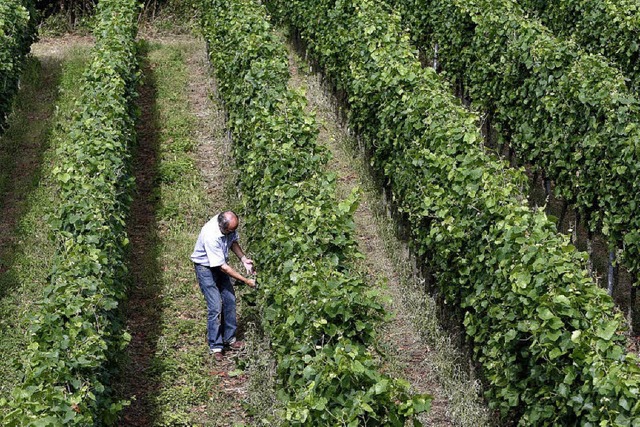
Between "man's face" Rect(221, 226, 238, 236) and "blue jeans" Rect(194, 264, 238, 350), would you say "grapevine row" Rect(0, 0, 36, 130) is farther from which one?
"man's face" Rect(221, 226, 238, 236)

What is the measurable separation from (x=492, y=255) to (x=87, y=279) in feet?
12.6

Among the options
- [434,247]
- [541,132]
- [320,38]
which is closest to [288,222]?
[434,247]

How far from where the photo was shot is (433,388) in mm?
10820

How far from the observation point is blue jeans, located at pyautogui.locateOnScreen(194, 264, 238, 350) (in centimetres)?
1113

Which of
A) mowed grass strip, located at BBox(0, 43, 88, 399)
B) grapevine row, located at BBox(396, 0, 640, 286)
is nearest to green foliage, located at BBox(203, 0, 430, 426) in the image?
mowed grass strip, located at BBox(0, 43, 88, 399)

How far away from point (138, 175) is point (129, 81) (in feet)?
4.66

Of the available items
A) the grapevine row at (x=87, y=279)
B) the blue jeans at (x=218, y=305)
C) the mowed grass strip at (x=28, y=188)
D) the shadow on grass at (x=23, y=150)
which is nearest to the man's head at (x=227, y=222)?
the blue jeans at (x=218, y=305)

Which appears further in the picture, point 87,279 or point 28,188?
point 28,188

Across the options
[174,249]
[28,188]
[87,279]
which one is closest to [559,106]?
[174,249]

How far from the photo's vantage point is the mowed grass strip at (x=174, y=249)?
10.6 metres

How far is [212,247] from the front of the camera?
1098 cm

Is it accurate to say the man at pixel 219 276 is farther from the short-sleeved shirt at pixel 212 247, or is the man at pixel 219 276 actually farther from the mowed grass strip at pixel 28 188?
the mowed grass strip at pixel 28 188

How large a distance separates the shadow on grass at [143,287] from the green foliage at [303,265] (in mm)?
1455

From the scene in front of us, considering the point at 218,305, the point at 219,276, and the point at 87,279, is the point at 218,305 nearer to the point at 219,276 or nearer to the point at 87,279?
the point at 219,276
